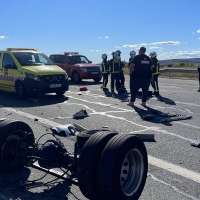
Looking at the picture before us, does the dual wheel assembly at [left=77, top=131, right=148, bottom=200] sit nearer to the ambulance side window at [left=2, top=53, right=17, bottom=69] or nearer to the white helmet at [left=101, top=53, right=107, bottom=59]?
the ambulance side window at [left=2, top=53, right=17, bottom=69]

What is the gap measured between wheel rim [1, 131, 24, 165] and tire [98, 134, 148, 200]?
1.63 metres

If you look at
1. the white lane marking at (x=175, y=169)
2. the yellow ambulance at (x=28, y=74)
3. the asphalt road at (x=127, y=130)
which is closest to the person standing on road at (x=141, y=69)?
the asphalt road at (x=127, y=130)

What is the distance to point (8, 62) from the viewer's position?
44.6 feet

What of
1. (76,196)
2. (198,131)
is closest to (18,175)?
(76,196)

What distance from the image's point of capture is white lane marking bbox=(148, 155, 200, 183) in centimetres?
501

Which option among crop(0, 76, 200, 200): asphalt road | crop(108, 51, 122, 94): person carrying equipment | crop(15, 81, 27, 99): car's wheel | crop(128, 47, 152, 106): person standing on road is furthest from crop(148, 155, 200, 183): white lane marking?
crop(108, 51, 122, 94): person carrying equipment

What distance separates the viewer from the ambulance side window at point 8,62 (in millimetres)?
13348

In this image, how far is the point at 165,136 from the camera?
24.0 ft

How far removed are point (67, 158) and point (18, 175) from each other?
0.89 metres

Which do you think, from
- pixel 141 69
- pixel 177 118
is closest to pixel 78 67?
pixel 141 69

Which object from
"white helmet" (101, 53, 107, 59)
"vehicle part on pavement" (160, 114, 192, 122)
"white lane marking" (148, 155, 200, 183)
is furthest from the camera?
"white helmet" (101, 53, 107, 59)

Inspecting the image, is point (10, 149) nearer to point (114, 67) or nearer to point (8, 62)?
point (8, 62)

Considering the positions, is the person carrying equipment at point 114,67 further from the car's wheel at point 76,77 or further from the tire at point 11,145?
the tire at point 11,145

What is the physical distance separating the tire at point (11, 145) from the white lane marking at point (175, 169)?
207cm
